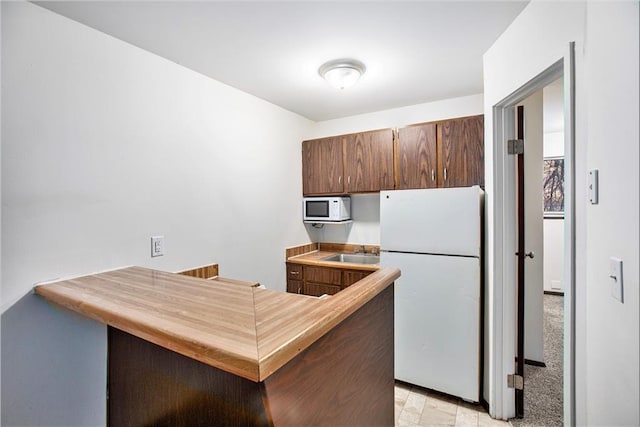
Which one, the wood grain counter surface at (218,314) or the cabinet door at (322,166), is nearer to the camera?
the wood grain counter surface at (218,314)

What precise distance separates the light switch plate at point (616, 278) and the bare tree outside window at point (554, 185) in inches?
163

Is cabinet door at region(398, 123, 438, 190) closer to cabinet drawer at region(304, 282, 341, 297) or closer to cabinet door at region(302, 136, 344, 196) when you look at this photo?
cabinet door at region(302, 136, 344, 196)

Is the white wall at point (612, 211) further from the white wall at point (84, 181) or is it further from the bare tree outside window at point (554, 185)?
the bare tree outside window at point (554, 185)

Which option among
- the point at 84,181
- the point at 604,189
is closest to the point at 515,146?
the point at 604,189

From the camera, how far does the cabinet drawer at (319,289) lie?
280 cm

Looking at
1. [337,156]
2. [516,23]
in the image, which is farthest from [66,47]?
[516,23]

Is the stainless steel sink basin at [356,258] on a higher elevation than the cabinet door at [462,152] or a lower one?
lower

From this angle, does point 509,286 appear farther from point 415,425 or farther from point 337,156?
point 337,156

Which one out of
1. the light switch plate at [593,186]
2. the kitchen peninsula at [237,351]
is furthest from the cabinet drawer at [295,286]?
the light switch plate at [593,186]

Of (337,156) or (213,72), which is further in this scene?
(337,156)

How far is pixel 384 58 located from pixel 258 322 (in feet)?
6.28

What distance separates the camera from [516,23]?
62.2 inches

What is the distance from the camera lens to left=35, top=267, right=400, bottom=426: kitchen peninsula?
0.71m

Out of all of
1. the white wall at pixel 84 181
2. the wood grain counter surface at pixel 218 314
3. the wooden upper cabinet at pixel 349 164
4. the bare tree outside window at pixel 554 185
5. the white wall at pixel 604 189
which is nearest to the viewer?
Result: the wood grain counter surface at pixel 218 314
